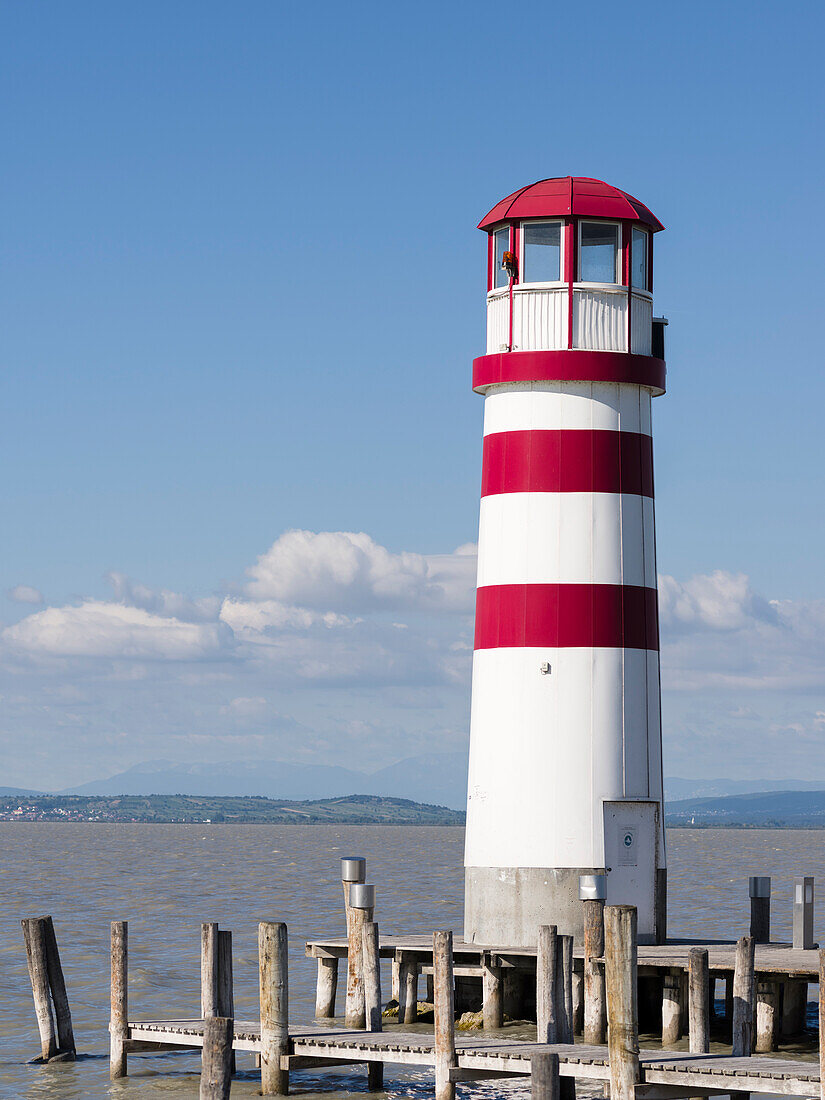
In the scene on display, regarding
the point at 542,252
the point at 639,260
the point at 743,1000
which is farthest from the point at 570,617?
the point at 743,1000

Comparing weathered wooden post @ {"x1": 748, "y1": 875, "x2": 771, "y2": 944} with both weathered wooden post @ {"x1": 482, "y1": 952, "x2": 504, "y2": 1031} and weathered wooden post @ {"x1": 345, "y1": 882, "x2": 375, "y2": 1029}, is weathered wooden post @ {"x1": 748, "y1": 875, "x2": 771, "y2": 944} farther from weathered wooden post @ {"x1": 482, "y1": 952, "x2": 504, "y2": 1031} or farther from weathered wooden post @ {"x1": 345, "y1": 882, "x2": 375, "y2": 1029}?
weathered wooden post @ {"x1": 345, "y1": 882, "x2": 375, "y2": 1029}

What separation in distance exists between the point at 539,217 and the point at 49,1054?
1203 centimetres

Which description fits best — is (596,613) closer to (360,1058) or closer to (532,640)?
(532,640)

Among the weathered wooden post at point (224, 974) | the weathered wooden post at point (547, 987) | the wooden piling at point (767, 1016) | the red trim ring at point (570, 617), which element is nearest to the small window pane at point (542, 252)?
the red trim ring at point (570, 617)

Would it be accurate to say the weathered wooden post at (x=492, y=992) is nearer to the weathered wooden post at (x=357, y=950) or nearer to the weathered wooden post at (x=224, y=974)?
the weathered wooden post at (x=357, y=950)

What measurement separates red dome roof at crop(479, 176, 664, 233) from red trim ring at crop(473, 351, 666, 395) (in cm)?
180

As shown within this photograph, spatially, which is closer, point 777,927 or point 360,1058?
point 360,1058

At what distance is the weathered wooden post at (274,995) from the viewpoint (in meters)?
17.5

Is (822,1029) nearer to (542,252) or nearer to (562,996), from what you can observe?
(562,996)

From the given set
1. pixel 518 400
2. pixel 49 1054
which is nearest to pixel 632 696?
pixel 518 400

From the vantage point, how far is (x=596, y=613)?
69.3ft

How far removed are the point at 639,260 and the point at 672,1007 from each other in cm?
924

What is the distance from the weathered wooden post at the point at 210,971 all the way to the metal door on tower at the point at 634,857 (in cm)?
489

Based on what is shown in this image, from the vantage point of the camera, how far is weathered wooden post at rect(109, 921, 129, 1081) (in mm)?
19359
